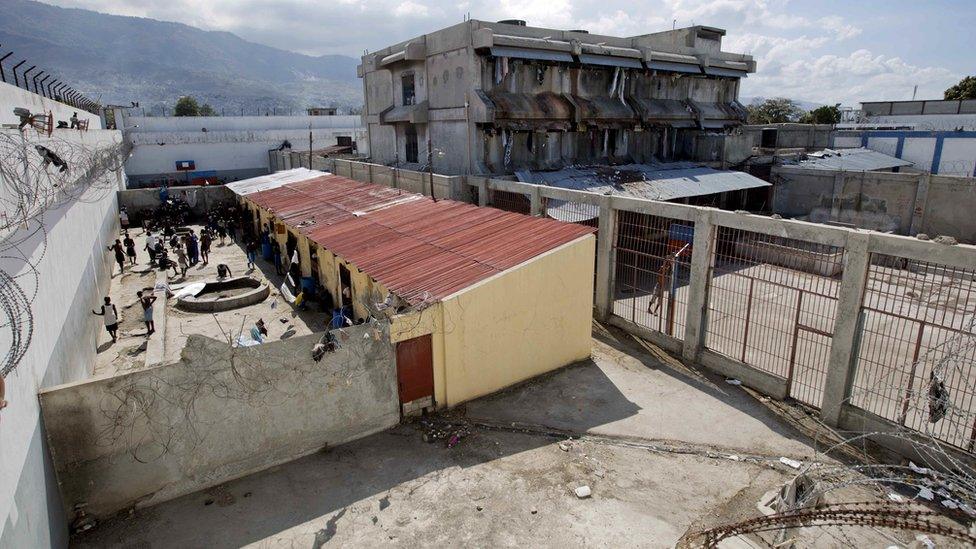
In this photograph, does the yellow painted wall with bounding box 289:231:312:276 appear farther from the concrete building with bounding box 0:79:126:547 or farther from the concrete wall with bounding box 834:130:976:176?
the concrete wall with bounding box 834:130:976:176

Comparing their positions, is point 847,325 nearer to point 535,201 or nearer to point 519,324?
point 519,324

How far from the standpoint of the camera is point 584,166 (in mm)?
24406

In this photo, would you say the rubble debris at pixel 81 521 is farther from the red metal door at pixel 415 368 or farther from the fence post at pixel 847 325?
the fence post at pixel 847 325

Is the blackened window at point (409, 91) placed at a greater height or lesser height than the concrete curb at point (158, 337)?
greater

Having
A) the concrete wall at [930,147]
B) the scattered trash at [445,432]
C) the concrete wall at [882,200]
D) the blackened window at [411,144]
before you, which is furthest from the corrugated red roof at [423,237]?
the concrete wall at [930,147]

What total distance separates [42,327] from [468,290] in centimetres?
618

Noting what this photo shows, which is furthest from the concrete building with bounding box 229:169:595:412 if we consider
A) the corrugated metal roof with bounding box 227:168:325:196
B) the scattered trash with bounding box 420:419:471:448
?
the corrugated metal roof with bounding box 227:168:325:196

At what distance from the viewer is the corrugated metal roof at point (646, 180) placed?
68.6 ft

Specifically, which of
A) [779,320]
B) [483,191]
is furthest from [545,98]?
[779,320]

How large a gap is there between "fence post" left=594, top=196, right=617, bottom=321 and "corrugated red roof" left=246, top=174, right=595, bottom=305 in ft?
5.67

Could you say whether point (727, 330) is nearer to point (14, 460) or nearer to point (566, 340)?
point (566, 340)

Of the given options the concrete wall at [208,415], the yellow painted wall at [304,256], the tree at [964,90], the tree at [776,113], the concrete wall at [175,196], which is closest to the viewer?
the concrete wall at [208,415]

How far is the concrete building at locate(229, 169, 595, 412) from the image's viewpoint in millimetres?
9289

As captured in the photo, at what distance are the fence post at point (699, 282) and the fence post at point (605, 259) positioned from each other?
2.46 m
